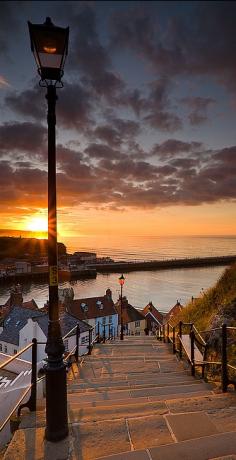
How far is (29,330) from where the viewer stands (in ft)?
95.2

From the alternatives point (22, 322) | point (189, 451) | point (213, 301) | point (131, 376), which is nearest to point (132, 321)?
point (22, 322)

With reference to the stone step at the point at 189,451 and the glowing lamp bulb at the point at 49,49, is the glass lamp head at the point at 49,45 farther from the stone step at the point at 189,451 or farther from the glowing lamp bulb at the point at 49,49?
the stone step at the point at 189,451

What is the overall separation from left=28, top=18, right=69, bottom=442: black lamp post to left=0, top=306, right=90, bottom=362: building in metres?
24.2

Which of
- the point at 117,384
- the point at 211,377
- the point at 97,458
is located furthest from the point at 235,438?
the point at 211,377

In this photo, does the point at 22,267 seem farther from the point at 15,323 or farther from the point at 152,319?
the point at 15,323

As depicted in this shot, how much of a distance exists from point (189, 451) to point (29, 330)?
28.6 m

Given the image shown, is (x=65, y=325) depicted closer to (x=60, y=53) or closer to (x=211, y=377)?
(x=211, y=377)

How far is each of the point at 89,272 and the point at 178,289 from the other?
36500 millimetres

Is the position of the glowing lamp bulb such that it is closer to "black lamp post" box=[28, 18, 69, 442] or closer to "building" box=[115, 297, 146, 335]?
"black lamp post" box=[28, 18, 69, 442]

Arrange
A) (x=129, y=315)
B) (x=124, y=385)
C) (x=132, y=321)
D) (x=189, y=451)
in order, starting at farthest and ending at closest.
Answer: (x=129, y=315) < (x=132, y=321) < (x=124, y=385) < (x=189, y=451)

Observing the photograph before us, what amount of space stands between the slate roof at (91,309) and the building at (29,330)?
8420 millimetres

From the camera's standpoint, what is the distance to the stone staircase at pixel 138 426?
9.53ft

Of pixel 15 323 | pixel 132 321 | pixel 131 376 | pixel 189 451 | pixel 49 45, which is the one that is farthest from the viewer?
pixel 132 321

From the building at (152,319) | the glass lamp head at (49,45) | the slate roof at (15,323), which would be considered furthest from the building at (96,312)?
the glass lamp head at (49,45)
